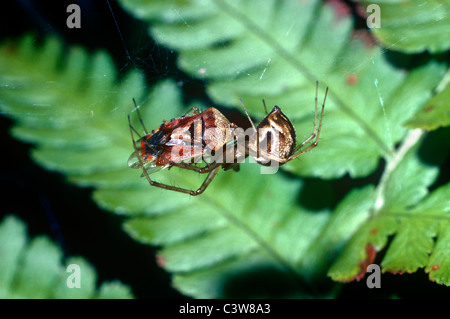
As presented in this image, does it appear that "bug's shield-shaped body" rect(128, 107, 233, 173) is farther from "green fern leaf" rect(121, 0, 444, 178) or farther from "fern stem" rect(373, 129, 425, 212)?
"fern stem" rect(373, 129, 425, 212)

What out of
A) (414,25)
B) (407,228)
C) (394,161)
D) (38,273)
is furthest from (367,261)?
(38,273)

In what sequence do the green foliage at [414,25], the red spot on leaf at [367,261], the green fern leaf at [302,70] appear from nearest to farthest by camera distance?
the red spot on leaf at [367,261] < the green foliage at [414,25] < the green fern leaf at [302,70]

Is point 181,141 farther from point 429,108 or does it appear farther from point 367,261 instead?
point 429,108

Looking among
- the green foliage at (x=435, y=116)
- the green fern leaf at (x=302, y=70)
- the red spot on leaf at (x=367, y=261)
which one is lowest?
the red spot on leaf at (x=367, y=261)

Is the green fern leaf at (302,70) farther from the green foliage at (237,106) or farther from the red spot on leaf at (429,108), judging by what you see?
the red spot on leaf at (429,108)

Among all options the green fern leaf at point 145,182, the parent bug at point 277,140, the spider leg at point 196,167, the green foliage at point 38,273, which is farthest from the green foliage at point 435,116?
the green foliage at point 38,273
